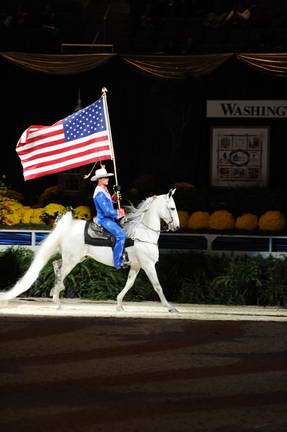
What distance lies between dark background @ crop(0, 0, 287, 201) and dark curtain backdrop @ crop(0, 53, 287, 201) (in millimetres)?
25

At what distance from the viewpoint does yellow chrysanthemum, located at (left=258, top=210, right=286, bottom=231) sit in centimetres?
1633

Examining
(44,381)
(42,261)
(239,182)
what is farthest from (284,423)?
(239,182)

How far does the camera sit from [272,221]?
16.3 metres

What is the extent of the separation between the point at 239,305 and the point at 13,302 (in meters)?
3.61

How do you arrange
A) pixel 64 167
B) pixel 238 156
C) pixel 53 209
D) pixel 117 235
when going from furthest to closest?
pixel 238 156
pixel 53 209
pixel 64 167
pixel 117 235

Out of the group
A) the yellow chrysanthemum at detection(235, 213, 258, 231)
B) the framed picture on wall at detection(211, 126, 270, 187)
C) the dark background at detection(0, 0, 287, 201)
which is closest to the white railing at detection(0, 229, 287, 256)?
the yellow chrysanthemum at detection(235, 213, 258, 231)

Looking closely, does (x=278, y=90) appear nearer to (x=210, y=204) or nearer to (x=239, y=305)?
(x=210, y=204)

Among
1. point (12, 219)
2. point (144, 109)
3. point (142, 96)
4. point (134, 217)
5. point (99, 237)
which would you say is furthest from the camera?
point (144, 109)

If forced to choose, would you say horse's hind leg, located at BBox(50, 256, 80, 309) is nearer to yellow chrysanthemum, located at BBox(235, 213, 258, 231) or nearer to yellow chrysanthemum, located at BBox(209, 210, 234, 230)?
yellow chrysanthemum, located at BBox(209, 210, 234, 230)

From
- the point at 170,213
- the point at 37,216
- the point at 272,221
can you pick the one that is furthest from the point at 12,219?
the point at 272,221

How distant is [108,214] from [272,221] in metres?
3.64

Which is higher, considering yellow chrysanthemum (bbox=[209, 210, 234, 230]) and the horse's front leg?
yellow chrysanthemum (bbox=[209, 210, 234, 230])

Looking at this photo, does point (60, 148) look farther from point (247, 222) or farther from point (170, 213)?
point (247, 222)

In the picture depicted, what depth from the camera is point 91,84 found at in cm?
2377
